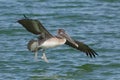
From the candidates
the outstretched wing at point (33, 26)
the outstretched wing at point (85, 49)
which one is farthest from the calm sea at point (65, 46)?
the outstretched wing at point (33, 26)

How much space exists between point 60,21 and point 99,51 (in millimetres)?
3007

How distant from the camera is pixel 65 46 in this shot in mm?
14625

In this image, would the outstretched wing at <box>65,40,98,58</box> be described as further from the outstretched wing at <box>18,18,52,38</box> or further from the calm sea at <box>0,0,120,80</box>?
the outstretched wing at <box>18,18,52,38</box>

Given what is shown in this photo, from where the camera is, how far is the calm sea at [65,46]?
12133 mm

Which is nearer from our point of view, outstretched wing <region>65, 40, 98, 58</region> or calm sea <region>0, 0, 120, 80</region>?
calm sea <region>0, 0, 120, 80</region>

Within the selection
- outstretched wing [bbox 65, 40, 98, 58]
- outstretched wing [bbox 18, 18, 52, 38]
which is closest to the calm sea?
outstretched wing [bbox 65, 40, 98, 58]

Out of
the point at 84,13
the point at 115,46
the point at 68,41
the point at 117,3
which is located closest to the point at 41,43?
the point at 68,41

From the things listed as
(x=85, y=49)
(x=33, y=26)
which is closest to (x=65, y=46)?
(x=85, y=49)

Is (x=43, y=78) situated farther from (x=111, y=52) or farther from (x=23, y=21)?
(x=111, y=52)

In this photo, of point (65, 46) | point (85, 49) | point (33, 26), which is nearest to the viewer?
point (33, 26)

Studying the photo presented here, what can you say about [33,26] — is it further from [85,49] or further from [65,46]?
[65,46]

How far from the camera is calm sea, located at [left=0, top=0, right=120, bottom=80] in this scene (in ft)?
39.8

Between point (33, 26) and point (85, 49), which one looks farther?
point (85, 49)

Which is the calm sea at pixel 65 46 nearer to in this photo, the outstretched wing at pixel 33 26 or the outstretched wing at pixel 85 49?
the outstretched wing at pixel 85 49
